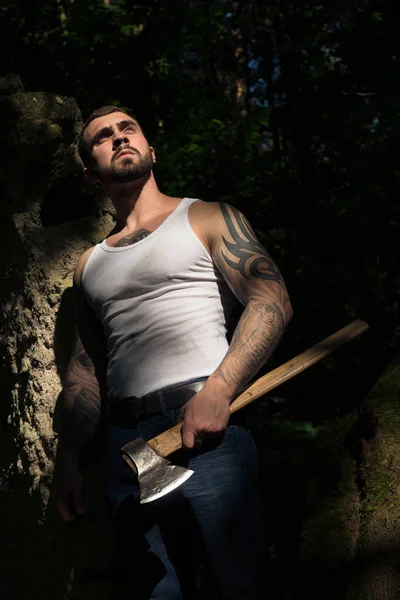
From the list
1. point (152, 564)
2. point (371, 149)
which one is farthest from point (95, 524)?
point (371, 149)

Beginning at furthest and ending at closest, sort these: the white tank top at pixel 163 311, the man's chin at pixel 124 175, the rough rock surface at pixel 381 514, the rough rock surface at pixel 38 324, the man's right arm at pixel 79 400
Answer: the rough rock surface at pixel 38 324 → the man's chin at pixel 124 175 → the man's right arm at pixel 79 400 → the white tank top at pixel 163 311 → the rough rock surface at pixel 381 514

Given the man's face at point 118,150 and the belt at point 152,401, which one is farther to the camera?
the man's face at point 118,150

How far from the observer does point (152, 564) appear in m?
2.16

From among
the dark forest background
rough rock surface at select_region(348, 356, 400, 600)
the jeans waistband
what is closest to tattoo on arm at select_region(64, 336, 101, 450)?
the jeans waistband

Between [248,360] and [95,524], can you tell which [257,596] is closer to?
[248,360]

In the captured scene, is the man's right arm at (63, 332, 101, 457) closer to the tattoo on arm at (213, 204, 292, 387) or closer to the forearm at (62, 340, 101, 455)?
the forearm at (62, 340, 101, 455)

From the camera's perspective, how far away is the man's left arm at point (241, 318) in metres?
1.92

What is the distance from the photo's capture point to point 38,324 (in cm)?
295

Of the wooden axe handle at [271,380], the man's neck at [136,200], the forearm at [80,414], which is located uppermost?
the man's neck at [136,200]

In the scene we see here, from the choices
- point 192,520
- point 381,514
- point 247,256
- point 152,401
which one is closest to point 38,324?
point 152,401

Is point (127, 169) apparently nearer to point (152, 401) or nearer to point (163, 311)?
point (163, 311)

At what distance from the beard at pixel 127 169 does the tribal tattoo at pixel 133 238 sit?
228 mm

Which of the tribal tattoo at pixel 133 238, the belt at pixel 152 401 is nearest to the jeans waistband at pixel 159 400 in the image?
the belt at pixel 152 401

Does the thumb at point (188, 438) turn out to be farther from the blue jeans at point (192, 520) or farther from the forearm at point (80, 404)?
the forearm at point (80, 404)
